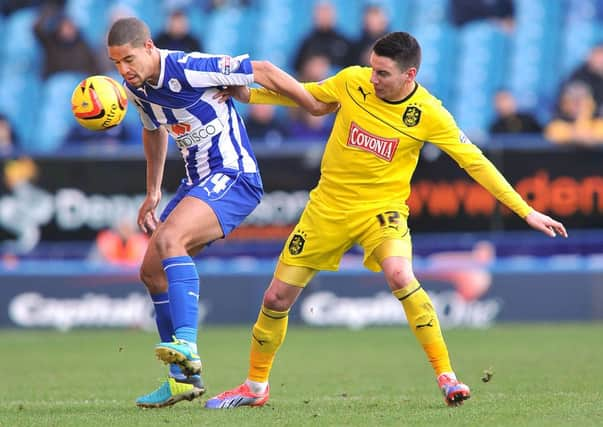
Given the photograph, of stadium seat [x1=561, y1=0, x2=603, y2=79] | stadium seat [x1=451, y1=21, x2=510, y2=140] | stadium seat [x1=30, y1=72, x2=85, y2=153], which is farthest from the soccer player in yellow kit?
stadium seat [x1=561, y1=0, x2=603, y2=79]

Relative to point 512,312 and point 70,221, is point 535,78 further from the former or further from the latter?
point 70,221

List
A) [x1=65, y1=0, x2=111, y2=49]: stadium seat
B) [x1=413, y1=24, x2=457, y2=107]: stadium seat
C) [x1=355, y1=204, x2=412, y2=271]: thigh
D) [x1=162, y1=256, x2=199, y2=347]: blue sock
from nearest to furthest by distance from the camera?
[x1=162, y1=256, x2=199, y2=347]: blue sock
[x1=355, y1=204, x2=412, y2=271]: thigh
[x1=413, y1=24, x2=457, y2=107]: stadium seat
[x1=65, y1=0, x2=111, y2=49]: stadium seat

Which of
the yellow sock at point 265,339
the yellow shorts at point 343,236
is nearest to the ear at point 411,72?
the yellow shorts at point 343,236

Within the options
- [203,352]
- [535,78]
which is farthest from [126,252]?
[535,78]

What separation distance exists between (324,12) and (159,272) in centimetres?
973

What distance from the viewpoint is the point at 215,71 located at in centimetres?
705

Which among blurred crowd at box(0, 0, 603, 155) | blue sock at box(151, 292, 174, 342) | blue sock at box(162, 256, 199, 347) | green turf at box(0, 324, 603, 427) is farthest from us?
blurred crowd at box(0, 0, 603, 155)

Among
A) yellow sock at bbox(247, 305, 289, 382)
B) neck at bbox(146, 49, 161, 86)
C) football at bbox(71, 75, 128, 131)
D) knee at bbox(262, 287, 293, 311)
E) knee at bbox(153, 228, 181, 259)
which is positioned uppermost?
neck at bbox(146, 49, 161, 86)

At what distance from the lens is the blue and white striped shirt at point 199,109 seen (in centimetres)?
705

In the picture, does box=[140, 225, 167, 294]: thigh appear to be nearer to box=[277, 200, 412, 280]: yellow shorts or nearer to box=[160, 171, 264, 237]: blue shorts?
box=[160, 171, 264, 237]: blue shorts

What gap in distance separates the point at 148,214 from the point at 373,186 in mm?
1467

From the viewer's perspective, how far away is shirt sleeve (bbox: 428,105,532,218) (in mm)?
6961

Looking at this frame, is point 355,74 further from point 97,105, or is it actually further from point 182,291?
point 182,291

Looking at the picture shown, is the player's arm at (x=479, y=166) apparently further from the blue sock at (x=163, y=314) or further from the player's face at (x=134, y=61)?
the blue sock at (x=163, y=314)
